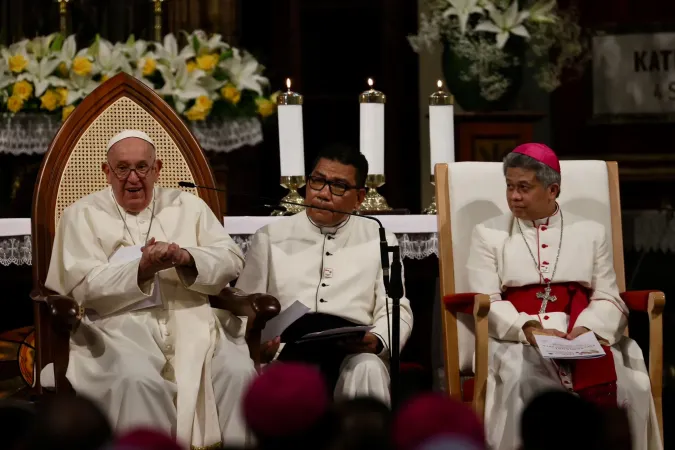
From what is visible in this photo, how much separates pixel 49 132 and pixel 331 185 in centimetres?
191

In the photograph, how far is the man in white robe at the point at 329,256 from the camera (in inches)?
183

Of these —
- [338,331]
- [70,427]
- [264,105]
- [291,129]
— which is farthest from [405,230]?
[70,427]

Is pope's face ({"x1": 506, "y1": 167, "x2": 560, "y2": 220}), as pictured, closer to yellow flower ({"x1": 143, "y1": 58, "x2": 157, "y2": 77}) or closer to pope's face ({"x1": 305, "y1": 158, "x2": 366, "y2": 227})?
pope's face ({"x1": 305, "y1": 158, "x2": 366, "y2": 227})

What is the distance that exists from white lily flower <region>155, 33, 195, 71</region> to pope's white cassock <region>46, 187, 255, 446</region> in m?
1.25

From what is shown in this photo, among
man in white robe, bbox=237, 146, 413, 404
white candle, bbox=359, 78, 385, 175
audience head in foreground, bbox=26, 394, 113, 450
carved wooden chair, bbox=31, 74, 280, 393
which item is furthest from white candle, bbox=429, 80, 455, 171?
audience head in foreground, bbox=26, 394, 113, 450

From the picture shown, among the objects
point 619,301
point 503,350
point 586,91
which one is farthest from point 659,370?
point 586,91

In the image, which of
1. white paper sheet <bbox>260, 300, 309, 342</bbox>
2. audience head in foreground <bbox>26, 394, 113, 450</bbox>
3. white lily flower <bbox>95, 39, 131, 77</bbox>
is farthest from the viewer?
white lily flower <bbox>95, 39, 131, 77</bbox>

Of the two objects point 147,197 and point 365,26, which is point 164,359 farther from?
point 365,26

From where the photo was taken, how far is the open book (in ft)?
13.9

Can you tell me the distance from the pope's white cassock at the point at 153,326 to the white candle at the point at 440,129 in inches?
47.5

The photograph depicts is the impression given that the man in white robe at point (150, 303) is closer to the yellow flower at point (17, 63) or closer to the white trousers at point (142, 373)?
the white trousers at point (142, 373)

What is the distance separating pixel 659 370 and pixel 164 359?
1.87 metres

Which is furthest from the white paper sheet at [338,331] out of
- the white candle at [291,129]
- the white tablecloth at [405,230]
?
the white candle at [291,129]

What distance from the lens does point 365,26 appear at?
824 cm
